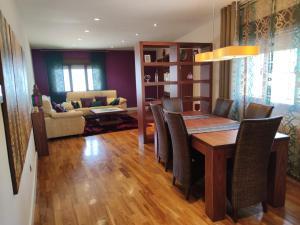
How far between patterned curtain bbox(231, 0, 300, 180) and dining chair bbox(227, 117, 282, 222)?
123 centimetres

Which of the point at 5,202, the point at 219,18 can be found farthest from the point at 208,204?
the point at 219,18

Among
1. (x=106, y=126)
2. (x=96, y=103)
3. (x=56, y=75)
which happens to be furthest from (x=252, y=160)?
(x=56, y=75)

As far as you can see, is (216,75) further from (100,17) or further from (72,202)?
(72,202)

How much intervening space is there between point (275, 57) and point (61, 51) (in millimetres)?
7286

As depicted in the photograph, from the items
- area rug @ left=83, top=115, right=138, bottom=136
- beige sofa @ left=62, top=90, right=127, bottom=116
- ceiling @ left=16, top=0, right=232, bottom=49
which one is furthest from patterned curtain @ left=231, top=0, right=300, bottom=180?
beige sofa @ left=62, top=90, right=127, bottom=116

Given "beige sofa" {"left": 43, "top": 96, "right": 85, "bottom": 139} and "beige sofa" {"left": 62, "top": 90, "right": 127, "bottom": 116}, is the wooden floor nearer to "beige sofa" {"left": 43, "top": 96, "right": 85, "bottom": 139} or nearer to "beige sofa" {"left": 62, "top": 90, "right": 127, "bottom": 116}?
"beige sofa" {"left": 43, "top": 96, "right": 85, "bottom": 139}

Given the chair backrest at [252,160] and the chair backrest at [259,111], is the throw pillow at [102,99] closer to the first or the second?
the chair backrest at [259,111]

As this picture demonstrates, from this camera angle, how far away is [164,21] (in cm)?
473

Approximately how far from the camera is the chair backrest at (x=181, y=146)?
2259 millimetres

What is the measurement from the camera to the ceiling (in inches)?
139

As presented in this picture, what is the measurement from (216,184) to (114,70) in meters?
7.70

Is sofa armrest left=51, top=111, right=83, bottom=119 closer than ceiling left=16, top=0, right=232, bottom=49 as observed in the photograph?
No

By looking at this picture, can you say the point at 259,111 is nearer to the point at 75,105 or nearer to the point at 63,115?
the point at 63,115

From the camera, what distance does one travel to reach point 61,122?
494cm
